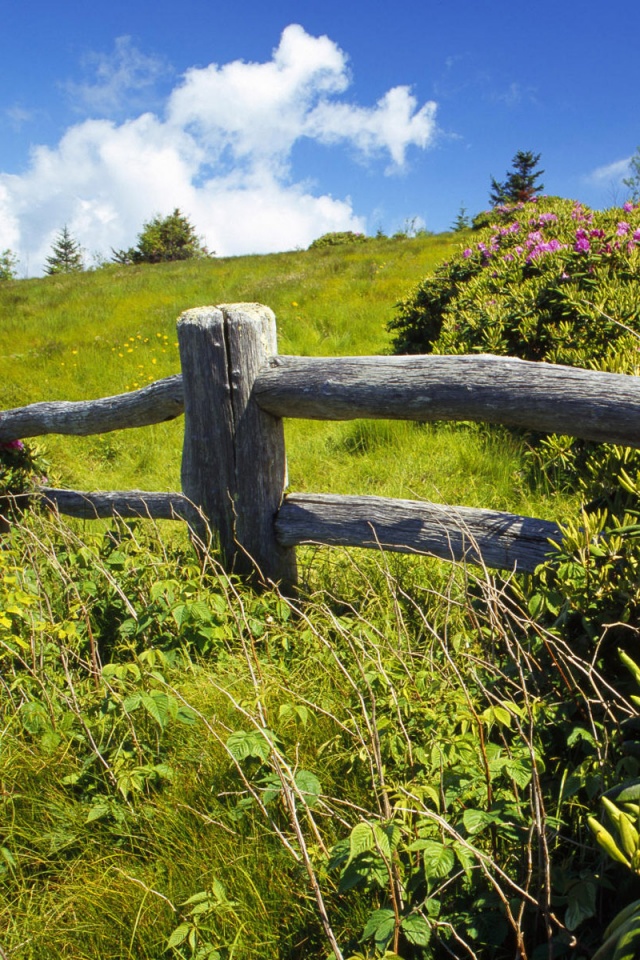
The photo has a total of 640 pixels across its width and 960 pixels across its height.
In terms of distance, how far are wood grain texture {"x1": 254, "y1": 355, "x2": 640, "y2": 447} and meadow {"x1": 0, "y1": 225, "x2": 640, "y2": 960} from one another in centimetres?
38

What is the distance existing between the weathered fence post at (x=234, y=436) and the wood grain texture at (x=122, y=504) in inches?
7.4

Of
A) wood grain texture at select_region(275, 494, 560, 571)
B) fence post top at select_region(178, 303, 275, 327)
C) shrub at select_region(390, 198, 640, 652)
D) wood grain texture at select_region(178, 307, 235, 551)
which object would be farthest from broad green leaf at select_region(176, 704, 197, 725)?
fence post top at select_region(178, 303, 275, 327)

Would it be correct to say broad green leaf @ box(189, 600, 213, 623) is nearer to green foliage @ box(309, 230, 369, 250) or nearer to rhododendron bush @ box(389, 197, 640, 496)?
rhododendron bush @ box(389, 197, 640, 496)

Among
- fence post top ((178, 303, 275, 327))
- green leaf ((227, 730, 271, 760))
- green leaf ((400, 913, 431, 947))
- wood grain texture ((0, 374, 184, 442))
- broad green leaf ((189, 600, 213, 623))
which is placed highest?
fence post top ((178, 303, 275, 327))

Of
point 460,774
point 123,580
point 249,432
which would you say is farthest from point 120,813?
point 249,432

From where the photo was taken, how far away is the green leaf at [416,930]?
124 cm

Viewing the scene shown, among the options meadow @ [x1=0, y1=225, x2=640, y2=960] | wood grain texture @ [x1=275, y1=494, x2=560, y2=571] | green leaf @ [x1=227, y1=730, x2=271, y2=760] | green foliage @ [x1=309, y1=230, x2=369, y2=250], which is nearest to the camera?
meadow @ [x1=0, y1=225, x2=640, y2=960]

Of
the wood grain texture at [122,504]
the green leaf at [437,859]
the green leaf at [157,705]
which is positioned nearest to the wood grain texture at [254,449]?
the wood grain texture at [122,504]

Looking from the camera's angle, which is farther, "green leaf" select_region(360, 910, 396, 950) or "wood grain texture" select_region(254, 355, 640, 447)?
"wood grain texture" select_region(254, 355, 640, 447)

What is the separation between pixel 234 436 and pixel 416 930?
2.03 metres

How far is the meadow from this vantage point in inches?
53.7

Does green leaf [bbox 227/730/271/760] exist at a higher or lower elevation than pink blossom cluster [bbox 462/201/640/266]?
lower

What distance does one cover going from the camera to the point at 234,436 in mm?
2949

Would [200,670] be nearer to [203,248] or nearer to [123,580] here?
[123,580]
